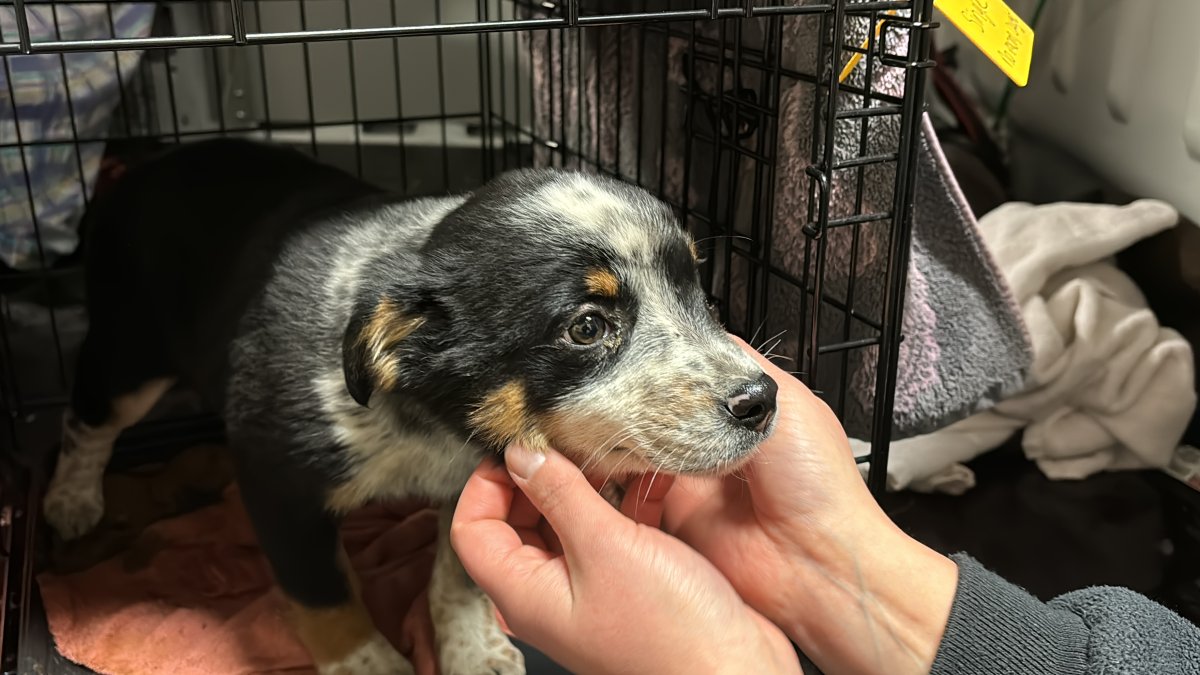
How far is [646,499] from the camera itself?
141cm

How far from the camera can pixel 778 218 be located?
163cm

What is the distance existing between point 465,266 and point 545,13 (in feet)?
3.44

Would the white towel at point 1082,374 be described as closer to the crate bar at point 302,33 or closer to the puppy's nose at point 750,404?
the puppy's nose at point 750,404

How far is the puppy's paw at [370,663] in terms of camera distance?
1.48 m

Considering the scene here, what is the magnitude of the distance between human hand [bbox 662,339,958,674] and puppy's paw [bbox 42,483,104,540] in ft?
3.94

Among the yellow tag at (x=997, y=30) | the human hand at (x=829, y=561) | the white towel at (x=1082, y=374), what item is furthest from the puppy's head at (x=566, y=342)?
the white towel at (x=1082, y=374)

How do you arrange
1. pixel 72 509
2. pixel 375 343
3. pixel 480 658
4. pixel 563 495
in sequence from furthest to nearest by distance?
pixel 72 509
pixel 480 658
pixel 375 343
pixel 563 495

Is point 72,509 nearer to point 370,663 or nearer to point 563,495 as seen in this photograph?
point 370,663

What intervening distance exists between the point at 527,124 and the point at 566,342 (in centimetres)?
155

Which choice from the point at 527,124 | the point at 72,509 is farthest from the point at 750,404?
the point at 527,124

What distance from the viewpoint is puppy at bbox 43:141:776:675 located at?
48.0 inches

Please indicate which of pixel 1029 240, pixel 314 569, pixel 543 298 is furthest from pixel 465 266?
pixel 1029 240

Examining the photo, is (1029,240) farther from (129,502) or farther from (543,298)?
(129,502)

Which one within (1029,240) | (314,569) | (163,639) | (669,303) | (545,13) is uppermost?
(545,13)
